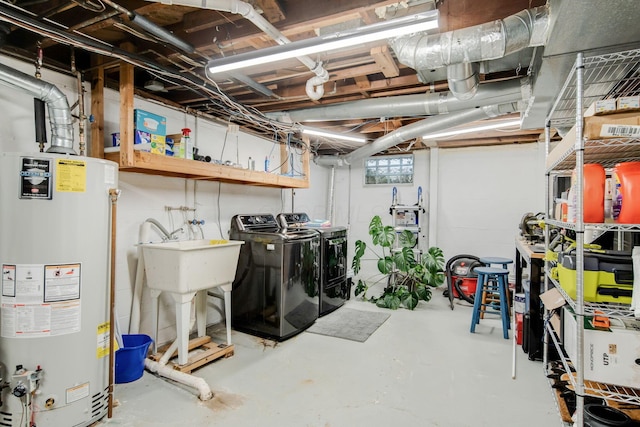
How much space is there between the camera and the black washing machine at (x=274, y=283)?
3.61 meters

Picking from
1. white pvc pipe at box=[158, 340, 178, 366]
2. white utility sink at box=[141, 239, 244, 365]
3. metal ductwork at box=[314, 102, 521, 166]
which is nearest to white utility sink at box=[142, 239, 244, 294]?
white utility sink at box=[141, 239, 244, 365]

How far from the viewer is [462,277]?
17.1 ft

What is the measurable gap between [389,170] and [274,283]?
149 inches

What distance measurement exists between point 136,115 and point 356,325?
10.5 ft

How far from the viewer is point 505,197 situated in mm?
5648

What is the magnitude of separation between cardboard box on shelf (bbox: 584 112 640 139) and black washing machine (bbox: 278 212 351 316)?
10.4 ft

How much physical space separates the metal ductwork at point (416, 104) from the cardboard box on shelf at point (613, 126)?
1.23 m

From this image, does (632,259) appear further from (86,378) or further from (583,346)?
(86,378)

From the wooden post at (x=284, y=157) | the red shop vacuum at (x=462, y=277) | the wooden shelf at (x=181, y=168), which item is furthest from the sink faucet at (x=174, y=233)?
the red shop vacuum at (x=462, y=277)

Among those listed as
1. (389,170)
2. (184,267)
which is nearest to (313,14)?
(184,267)

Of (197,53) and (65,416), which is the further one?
(197,53)

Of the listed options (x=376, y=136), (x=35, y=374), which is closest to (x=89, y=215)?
(x=35, y=374)

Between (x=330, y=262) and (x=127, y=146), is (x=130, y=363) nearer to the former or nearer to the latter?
(x=127, y=146)

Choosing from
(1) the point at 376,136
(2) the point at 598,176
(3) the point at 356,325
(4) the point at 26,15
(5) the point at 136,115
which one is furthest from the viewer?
(1) the point at 376,136
